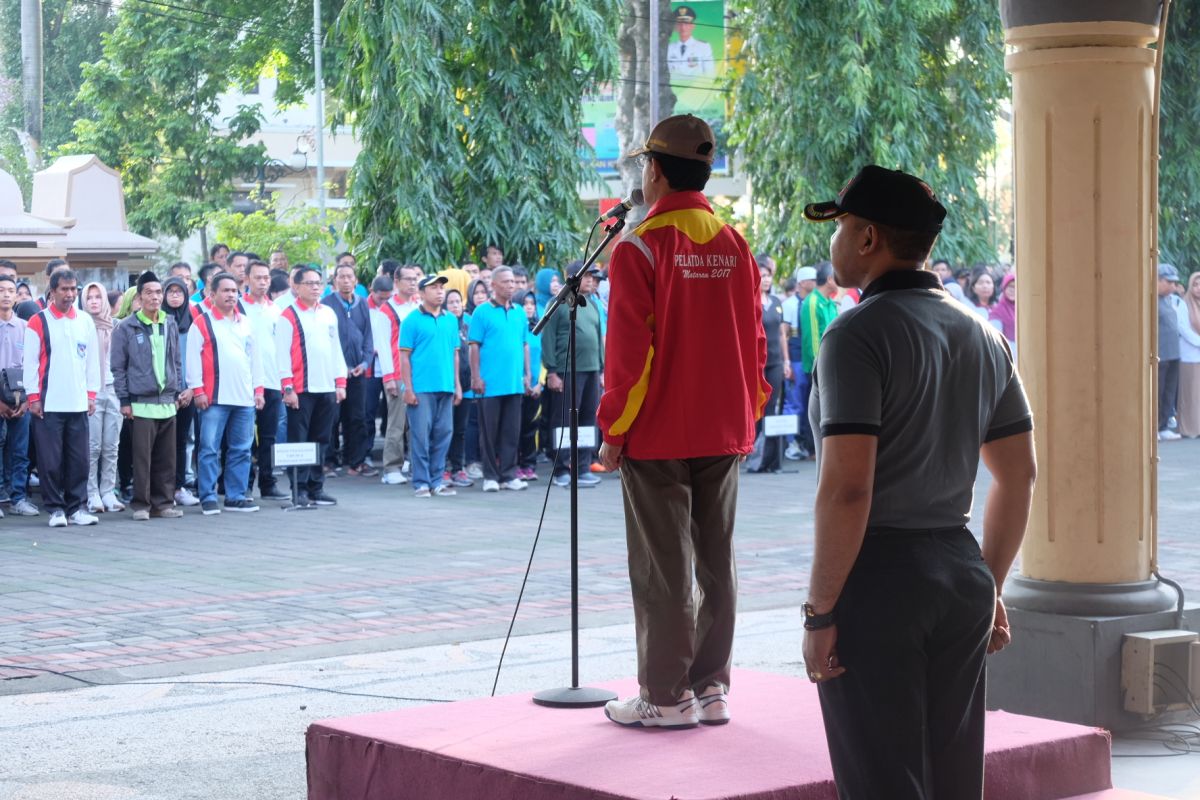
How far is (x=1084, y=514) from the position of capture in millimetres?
6727

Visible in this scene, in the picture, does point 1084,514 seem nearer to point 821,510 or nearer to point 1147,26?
point 1147,26

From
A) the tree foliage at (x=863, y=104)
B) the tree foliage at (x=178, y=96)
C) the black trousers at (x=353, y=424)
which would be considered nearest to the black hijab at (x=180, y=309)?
the black trousers at (x=353, y=424)

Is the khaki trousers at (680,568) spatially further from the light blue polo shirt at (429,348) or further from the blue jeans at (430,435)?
the blue jeans at (430,435)

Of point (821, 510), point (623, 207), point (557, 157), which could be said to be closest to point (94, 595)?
point (623, 207)

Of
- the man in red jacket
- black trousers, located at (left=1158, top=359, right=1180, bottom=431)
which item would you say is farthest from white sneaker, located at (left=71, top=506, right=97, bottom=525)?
black trousers, located at (left=1158, top=359, right=1180, bottom=431)

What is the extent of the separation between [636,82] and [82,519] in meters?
25.1

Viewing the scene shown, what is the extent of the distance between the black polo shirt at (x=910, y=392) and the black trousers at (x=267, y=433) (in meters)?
11.7

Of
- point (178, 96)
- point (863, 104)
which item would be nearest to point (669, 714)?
point (863, 104)

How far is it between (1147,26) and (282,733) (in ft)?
14.3

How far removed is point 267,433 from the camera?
15375 millimetres

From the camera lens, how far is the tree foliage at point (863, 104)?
24.9 meters

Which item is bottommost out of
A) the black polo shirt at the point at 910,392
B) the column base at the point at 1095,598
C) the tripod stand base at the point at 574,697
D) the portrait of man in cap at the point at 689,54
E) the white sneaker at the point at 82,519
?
the white sneaker at the point at 82,519

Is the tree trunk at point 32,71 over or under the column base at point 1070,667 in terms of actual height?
over

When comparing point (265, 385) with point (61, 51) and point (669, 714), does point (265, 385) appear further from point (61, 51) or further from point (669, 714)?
point (61, 51)
